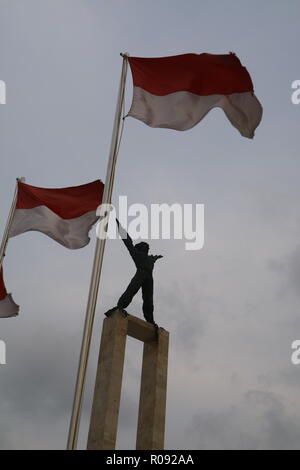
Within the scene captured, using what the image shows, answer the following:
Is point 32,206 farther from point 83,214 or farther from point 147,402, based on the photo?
point 147,402

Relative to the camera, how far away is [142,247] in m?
15.6

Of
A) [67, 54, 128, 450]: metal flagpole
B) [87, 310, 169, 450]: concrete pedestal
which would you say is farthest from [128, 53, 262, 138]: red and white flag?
[87, 310, 169, 450]: concrete pedestal

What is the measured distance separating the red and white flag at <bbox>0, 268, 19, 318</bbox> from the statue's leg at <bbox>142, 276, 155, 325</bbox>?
5.61 m

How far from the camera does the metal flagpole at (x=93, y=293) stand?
1026 centimetres

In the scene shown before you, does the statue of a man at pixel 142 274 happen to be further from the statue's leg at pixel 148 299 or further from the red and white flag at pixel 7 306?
the red and white flag at pixel 7 306

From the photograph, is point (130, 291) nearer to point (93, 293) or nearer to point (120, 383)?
point (120, 383)

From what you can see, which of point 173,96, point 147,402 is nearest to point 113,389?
point 147,402

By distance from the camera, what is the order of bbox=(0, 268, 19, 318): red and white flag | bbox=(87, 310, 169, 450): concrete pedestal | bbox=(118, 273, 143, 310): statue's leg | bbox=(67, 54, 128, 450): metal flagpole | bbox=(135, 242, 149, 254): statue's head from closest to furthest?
1. bbox=(67, 54, 128, 450): metal flagpole
2. bbox=(87, 310, 169, 450): concrete pedestal
3. bbox=(118, 273, 143, 310): statue's leg
4. bbox=(135, 242, 149, 254): statue's head
5. bbox=(0, 268, 19, 318): red and white flag

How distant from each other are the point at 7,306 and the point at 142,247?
5.86 m

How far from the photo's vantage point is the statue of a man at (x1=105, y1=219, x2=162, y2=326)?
1473cm

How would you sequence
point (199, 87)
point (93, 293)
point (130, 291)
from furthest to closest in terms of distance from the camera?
point (199, 87) < point (130, 291) < point (93, 293)

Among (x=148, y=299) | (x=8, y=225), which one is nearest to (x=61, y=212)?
(x=8, y=225)

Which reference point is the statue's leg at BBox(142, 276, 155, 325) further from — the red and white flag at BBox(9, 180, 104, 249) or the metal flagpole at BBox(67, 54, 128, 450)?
the metal flagpole at BBox(67, 54, 128, 450)
